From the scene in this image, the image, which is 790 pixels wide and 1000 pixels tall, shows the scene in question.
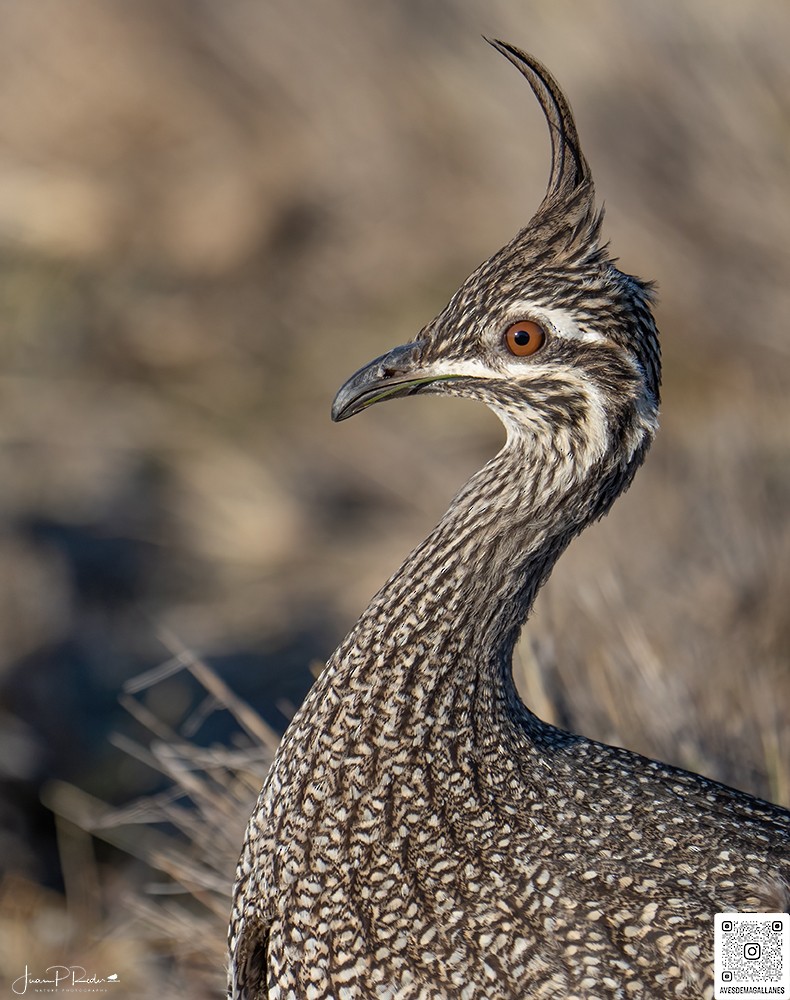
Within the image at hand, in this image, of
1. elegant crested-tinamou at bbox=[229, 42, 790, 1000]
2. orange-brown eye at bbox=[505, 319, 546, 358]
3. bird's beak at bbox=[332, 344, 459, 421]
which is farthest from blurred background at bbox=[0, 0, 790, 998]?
orange-brown eye at bbox=[505, 319, 546, 358]

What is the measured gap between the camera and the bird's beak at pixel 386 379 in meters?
3.00

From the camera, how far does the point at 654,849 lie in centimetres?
269

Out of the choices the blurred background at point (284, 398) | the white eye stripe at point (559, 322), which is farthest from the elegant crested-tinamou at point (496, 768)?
the blurred background at point (284, 398)

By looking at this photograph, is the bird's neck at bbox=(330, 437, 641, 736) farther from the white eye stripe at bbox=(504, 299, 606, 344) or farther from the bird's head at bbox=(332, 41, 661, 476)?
the white eye stripe at bbox=(504, 299, 606, 344)

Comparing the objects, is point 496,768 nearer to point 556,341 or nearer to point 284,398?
point 556,341

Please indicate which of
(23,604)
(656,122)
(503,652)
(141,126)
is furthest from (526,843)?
(141,126)

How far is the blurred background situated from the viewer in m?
4.72

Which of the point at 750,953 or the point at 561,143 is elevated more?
the point at 561,143

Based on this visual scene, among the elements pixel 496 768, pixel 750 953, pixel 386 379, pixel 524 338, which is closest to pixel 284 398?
pixel 386 379

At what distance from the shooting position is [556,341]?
2.86 metres

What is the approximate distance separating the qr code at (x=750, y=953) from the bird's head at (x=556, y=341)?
958 mm

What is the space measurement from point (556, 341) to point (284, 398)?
6315mm

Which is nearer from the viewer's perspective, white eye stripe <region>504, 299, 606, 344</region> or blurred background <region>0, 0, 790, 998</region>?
white eye stripe <region>504, 299, 606, 344</region>

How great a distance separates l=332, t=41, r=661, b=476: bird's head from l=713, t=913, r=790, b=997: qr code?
96cm
